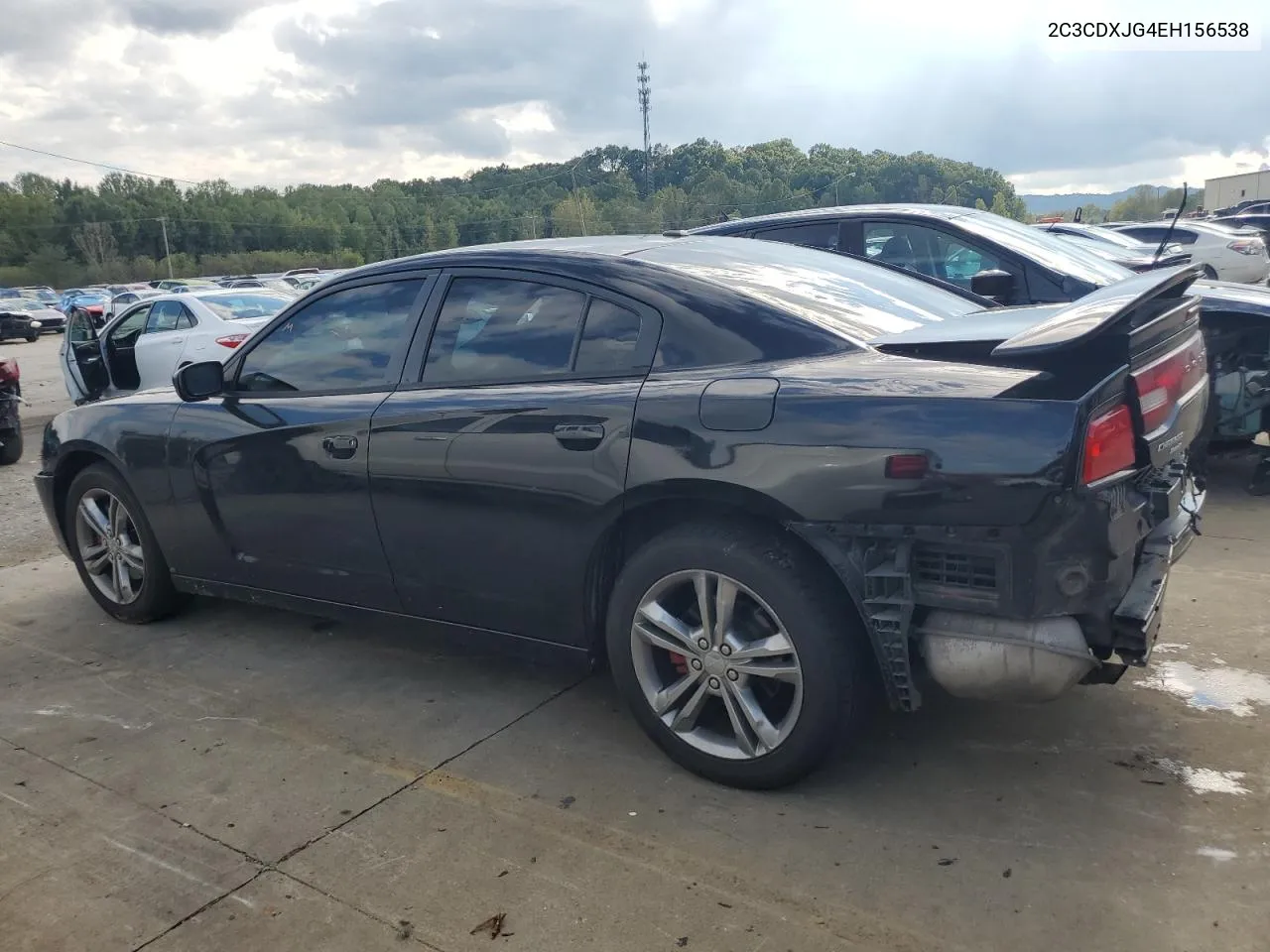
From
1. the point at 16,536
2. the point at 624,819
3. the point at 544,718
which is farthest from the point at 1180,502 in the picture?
the point at 16,536

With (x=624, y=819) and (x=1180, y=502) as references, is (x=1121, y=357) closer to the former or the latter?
(x=1180, y=502)

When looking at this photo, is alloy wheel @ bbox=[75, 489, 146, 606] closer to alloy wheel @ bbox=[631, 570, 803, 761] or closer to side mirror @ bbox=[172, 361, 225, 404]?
side mirror @ bbox=[172, 361, 225, 404]

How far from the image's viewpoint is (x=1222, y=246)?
1512 centimetres

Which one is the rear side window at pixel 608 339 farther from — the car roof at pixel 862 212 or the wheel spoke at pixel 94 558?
the car roof at pixel 862 212

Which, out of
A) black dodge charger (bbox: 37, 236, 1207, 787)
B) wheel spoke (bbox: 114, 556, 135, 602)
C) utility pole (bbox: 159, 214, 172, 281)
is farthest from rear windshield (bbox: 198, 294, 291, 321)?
utility pole (bbox: 159, 214, 172, 281)

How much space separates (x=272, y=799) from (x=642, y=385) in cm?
168

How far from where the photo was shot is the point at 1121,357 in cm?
262

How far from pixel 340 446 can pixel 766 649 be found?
1750 mm

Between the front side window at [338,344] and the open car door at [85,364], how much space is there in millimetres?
8393

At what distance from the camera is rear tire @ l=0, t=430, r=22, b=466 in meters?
9.52

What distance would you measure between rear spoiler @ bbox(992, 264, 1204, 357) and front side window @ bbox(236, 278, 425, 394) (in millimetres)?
2110

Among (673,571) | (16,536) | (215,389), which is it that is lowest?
(16,536)

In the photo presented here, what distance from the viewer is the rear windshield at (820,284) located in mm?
3193

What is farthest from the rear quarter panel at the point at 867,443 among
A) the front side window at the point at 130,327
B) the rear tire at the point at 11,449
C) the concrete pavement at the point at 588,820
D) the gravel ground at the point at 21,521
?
Result: the front side window at the point at 130,327
